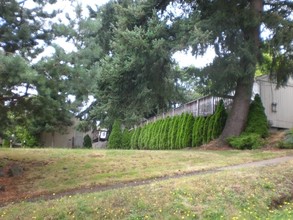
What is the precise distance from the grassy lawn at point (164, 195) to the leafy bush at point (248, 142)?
4441mm

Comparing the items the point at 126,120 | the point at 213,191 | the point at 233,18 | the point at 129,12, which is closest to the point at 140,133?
the point at 126,120

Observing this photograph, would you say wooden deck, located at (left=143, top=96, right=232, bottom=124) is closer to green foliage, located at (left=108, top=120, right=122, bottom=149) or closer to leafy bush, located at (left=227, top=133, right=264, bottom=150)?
leafy bush, located at (left=227, top=133, right=264, bottom=150)

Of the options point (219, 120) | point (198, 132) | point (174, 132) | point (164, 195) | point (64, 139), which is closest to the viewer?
point (164, 195)

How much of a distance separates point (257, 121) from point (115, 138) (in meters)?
9.72

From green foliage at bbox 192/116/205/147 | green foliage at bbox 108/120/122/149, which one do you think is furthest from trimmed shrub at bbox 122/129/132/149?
green foliage at bbox 192/116/205/147

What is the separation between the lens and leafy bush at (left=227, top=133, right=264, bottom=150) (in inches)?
616

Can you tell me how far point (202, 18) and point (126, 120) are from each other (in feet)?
30.3

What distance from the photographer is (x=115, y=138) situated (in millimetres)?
24125

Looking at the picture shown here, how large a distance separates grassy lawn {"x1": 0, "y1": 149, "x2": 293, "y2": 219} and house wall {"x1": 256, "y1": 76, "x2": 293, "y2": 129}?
Answer: 8.87 m

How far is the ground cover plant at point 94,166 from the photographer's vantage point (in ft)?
33.1

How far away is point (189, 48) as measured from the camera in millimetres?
15570

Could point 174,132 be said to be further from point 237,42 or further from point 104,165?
point 104,165

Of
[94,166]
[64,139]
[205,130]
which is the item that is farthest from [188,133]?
[64,139]

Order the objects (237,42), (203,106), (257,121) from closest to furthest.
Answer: (237,42) < (257,121) < (203,106)
